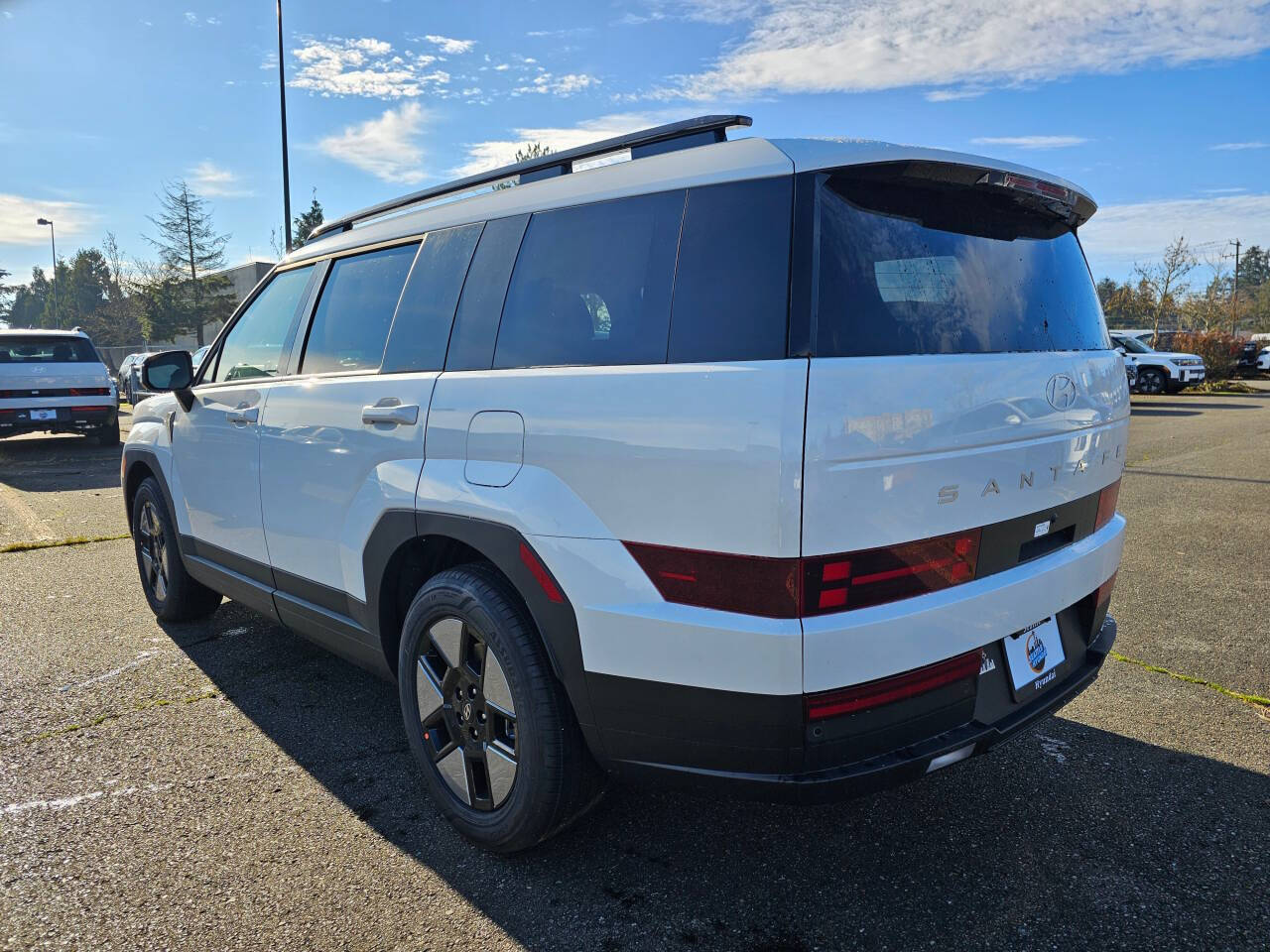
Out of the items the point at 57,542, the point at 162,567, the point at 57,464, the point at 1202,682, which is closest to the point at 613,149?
the point at 1202,682

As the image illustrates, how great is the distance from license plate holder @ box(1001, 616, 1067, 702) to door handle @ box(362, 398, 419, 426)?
73.9 inches

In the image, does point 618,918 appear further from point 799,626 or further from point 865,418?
point 865,418

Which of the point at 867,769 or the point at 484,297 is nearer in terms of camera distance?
the point at 867,769

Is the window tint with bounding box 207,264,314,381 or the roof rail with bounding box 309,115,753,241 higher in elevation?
the roof rail with bounding box 309,115,753,241

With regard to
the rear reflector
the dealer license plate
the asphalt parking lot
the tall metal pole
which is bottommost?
the asphalt parking lot

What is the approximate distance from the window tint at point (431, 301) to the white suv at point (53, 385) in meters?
12.6

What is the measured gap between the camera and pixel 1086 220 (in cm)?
290

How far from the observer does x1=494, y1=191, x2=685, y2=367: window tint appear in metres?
2.24

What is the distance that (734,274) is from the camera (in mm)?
2082

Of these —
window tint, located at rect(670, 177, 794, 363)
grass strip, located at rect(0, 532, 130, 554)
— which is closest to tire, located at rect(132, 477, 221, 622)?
grass strip, located at rect(0, 532, 130, 554)

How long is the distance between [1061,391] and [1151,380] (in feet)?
89.8

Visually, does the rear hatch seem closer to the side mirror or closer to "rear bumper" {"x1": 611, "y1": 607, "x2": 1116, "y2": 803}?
"rear bumper" {"x1": 611, "y1": 607, "x2": 1116, "y2": 803}

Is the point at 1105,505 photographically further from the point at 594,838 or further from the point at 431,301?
the point at 431,301

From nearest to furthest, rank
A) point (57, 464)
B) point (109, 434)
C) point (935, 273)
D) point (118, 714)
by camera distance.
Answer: point (935, 273) → point (118, 714) → point (57, 464) → point (109, 434)
